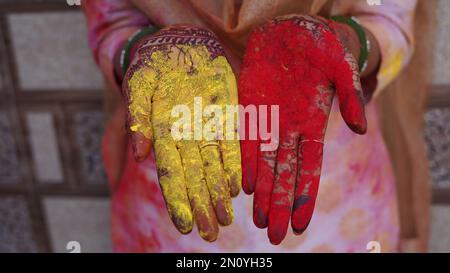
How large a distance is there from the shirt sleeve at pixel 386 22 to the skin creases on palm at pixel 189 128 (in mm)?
206

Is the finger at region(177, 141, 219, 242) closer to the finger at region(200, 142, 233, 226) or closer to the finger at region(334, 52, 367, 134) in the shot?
the finger at region(200, 142, 233, 226)

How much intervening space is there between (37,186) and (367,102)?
30.4 inches

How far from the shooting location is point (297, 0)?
23.6 inches

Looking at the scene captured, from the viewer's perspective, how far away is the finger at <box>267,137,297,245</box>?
21.0 inches

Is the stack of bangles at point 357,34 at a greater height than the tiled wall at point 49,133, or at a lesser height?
greater

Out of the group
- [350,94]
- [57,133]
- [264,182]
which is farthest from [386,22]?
[57,133]

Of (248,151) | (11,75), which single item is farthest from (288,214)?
(11,75)

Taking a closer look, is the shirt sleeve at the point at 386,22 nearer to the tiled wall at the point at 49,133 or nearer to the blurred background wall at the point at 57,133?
the blurred background wall at the point at 57,133

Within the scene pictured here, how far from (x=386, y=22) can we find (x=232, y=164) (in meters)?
0.30

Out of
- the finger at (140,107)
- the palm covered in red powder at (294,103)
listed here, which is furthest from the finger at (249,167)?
the finger at (140,107)

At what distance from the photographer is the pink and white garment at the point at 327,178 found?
2.08ft

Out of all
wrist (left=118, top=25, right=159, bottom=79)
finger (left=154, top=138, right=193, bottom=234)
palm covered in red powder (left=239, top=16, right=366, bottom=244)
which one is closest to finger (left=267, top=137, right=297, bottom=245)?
palm covered in red powder (left=239, top=16, right=366, bottom=244)

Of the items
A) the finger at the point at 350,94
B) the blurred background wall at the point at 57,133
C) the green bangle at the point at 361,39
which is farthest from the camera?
the blurred background wall at the point at 57,133

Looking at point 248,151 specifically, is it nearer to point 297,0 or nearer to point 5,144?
point 297,0
